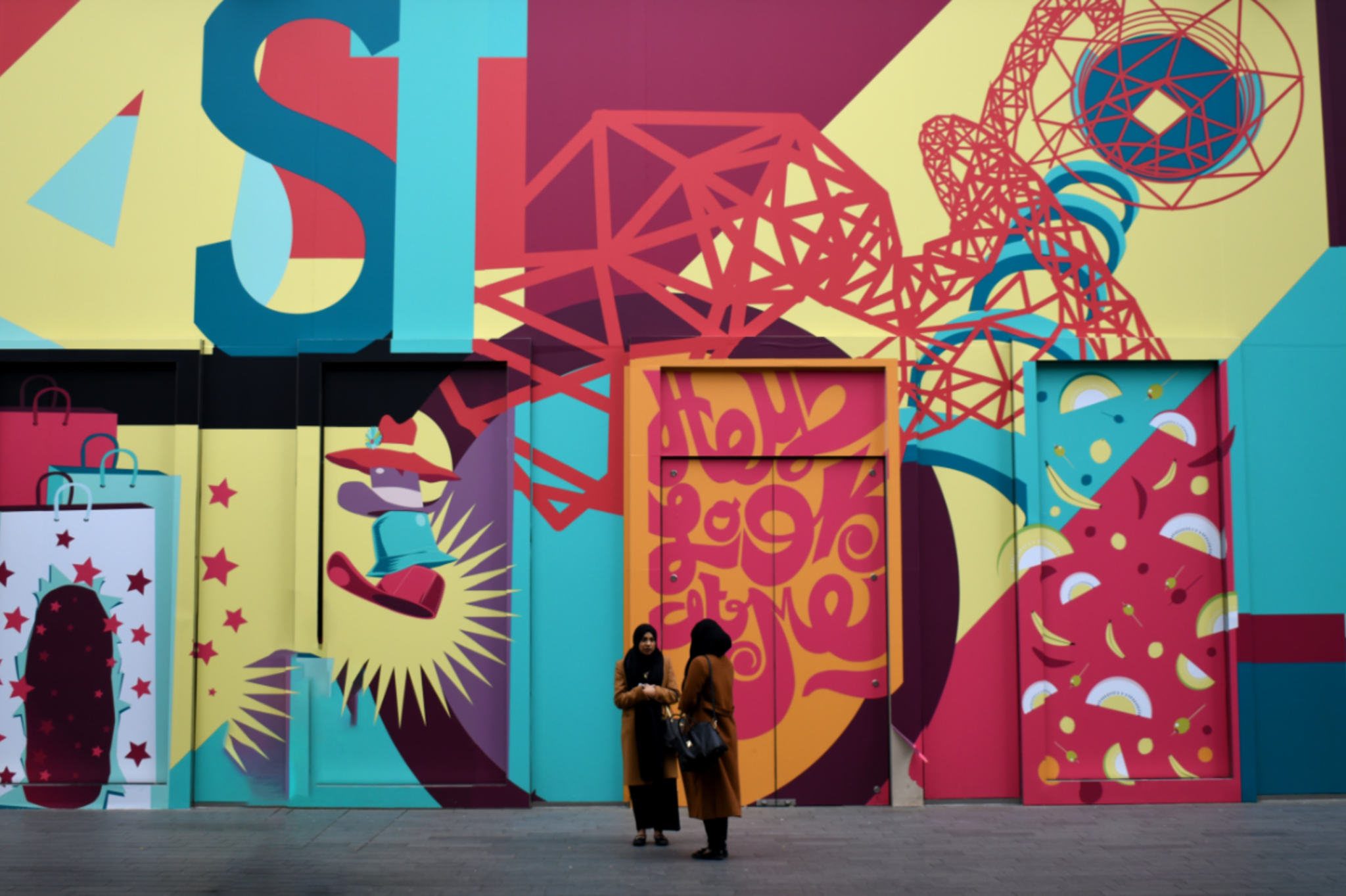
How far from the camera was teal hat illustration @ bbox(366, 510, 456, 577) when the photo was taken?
8227 millimetres

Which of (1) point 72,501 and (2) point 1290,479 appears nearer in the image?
(1) point 72,501

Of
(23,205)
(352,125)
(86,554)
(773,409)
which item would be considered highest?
(352,125)

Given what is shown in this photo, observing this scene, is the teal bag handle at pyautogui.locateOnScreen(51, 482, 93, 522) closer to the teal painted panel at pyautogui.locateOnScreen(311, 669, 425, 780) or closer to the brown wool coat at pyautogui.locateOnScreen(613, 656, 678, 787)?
the teal painted panel at pyautogui.locateOnScreen(311, 669, 425, 780)

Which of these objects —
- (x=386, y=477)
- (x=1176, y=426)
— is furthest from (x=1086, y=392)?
(x=386, y=477)

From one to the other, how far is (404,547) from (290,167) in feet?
11.3

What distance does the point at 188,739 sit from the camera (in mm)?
8031

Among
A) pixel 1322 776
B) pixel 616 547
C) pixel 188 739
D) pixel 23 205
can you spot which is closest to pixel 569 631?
pixel 616 547

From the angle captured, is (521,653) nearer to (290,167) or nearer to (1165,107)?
(290,167)

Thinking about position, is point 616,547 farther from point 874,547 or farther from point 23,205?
point 23,205

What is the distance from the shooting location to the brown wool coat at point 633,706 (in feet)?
22.6

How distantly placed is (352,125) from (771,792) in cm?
674

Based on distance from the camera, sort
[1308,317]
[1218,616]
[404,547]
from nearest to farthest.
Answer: [404,547], [1218,616], [1308,317]

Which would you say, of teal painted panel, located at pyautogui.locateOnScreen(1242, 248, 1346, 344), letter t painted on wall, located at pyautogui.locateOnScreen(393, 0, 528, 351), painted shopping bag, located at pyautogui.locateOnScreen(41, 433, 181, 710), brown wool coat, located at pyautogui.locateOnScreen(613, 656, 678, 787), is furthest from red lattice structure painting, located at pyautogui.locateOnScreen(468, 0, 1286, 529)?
painted shopping bag, located at pyautogui.locateOnScreen(41, 433, 181, 710)

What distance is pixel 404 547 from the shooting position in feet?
27.0
